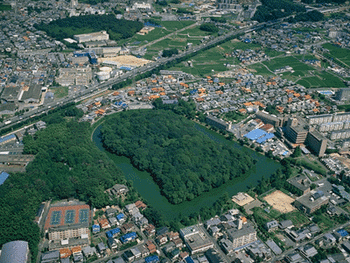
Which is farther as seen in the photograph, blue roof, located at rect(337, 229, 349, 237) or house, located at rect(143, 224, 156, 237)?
blue roof, located at rect(337, 229, 349, 237)

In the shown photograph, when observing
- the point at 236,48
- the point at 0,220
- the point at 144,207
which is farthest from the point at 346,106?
the point at 0,220

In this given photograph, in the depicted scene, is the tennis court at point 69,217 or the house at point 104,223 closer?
the tennis court at point 69,217

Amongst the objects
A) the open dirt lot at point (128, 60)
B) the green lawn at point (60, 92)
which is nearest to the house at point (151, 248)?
the green lawn at point (60, 92)

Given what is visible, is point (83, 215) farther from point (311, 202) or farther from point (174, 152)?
point (311, 202)

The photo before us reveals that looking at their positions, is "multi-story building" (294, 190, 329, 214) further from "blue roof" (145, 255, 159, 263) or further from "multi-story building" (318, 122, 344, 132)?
"blue roof" (145, 255, 159, 263)

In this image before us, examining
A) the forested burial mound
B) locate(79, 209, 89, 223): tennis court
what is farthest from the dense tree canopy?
locate(79, 209, 89, 223): tennis court

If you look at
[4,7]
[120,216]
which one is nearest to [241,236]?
[120,216]

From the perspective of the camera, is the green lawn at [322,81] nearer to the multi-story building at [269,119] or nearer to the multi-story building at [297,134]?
the multi-story building at [269,119]
